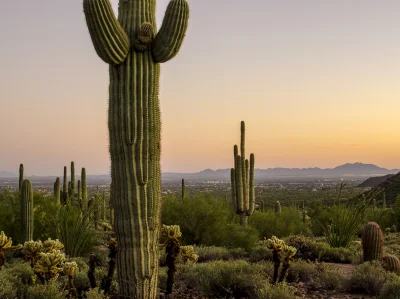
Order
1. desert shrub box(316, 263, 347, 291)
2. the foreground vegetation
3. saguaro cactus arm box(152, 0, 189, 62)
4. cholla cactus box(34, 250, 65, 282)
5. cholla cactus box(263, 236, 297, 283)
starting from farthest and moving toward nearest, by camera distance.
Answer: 1. desert shrub box(316, 263, 347, 291)
2. cholla cactus box(263, 236, 297, 283)
3. the foreground vegetation
4. saguaro cactus arm box(152, 0, 189, 62)
5. cholla cactus box(34, 250, 65, 282)

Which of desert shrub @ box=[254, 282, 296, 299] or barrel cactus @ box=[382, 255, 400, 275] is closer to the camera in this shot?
desert shrub @ box=[254, 282, 296, 299]

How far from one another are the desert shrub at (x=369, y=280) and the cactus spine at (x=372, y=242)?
223 centimetres

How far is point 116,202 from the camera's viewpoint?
6.35 metres

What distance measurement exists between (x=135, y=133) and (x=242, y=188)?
39.8 ft

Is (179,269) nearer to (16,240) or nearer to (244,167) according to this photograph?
(16,240)

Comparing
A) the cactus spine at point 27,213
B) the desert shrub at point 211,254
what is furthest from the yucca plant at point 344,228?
the cactus spine at point 27,213

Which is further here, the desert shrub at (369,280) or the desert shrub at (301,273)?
the desert shrub at (301,273)

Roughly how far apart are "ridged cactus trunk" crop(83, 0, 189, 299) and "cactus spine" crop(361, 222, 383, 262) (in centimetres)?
694

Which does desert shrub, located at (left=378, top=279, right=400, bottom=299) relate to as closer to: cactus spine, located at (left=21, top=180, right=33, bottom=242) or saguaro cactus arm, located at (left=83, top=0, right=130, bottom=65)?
saguaro cactus arm, located at (left=83, top=0, right=130, bottom=65)

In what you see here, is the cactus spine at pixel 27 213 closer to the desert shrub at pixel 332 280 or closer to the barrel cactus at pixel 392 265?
the desert shrub at pixel 332 280

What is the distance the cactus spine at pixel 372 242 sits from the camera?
11.3 metres

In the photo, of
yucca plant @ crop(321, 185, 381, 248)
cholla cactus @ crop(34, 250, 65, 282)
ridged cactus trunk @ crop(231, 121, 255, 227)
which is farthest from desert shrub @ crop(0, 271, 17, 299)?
ridged cactus trunk @ crop(231, 121, 255, 227)

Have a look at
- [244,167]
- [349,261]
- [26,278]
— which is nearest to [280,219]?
[244,167]

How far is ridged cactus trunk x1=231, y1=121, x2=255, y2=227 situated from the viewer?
58.9 ft
